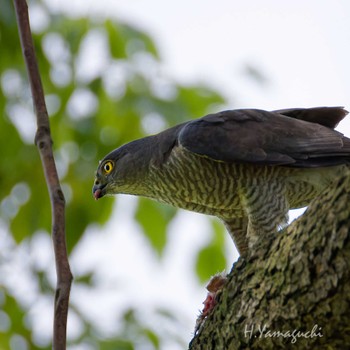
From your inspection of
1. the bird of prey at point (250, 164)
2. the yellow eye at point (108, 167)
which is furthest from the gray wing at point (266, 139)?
the yellow eye at point (108, 167)

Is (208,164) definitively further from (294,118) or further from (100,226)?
(100,226)

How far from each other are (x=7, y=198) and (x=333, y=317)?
4454 mm

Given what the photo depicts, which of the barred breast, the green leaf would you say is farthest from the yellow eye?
the green leaf

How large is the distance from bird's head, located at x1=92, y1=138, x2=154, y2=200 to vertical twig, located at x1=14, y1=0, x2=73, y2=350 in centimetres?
163

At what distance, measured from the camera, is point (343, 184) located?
370 cm

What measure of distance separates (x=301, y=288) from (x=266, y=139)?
1983 mm

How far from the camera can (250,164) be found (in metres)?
5.44

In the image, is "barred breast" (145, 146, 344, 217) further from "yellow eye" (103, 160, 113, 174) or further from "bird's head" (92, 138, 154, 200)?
"yellow eye" (103, 160, 113, 174)

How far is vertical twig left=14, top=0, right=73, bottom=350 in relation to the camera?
3834 millimetres

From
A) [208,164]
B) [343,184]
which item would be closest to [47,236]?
[208,164]
